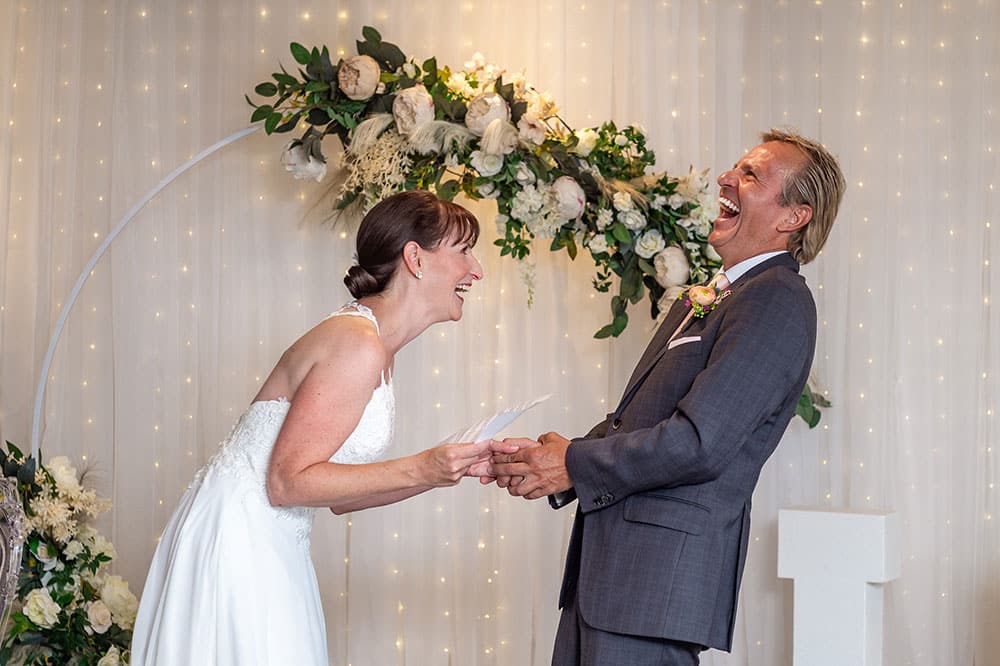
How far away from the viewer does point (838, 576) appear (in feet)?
10.0

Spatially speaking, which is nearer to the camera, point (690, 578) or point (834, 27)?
point (690, 578)

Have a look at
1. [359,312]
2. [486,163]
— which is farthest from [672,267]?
[359,312]

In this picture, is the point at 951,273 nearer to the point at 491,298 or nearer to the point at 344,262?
the point at 491,298

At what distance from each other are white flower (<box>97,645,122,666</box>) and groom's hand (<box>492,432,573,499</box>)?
4.27ft

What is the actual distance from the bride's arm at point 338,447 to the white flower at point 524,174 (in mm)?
1181

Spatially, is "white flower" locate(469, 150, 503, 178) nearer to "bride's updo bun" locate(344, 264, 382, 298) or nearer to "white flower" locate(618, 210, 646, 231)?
"white flower" locate(618, 210, 646, 231)

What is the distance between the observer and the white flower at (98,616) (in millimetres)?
3039

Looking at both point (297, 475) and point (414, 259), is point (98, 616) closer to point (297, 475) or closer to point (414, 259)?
point (297, 475)

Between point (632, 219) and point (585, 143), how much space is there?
0.92ft

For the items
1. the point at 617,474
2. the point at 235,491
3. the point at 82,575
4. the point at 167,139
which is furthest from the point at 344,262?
the point at 617,474

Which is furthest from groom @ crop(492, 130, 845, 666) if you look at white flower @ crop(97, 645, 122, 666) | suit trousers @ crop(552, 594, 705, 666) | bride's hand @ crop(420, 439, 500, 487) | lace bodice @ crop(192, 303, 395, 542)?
white flower @ crop(97, 645, 122, 666)

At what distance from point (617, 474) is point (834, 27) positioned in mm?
2111

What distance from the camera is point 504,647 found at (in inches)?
146

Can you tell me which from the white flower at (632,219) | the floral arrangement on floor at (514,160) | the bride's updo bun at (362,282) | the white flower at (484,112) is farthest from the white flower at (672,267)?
the bride's updo bun at (362,282)
